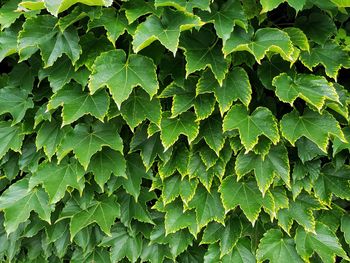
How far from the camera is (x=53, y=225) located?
2.19 m

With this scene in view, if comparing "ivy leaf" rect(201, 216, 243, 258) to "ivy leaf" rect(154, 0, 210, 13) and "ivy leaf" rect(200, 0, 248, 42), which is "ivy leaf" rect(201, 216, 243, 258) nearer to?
"ivy leaf" rect(200, 0, 248, 42)

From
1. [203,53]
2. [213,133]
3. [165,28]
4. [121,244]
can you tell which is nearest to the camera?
[165,28]

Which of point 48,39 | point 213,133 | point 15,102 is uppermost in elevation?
point 48,39

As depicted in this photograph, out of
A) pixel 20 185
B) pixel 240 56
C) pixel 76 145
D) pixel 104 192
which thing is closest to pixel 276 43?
pixel 240 56

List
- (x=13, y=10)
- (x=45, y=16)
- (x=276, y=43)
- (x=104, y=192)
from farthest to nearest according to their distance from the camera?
(x=104, y=192) → (x=13, y=10) → (x=45, y=16) → (x=276, y=43)

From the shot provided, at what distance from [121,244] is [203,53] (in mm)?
1088

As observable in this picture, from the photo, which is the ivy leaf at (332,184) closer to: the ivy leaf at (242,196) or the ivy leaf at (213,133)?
the ivy leaf at (242,196)

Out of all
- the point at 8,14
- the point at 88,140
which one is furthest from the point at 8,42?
the point at 88,140

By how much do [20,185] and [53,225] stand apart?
28 cm

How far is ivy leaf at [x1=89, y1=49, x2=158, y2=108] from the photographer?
1.70m

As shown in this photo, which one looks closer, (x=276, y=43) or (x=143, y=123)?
(x=276, y=43)

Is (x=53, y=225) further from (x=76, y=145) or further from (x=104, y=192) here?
(x=76, y=145)

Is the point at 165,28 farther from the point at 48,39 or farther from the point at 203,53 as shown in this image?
the point at 48,39

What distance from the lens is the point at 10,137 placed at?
82.7 inches
